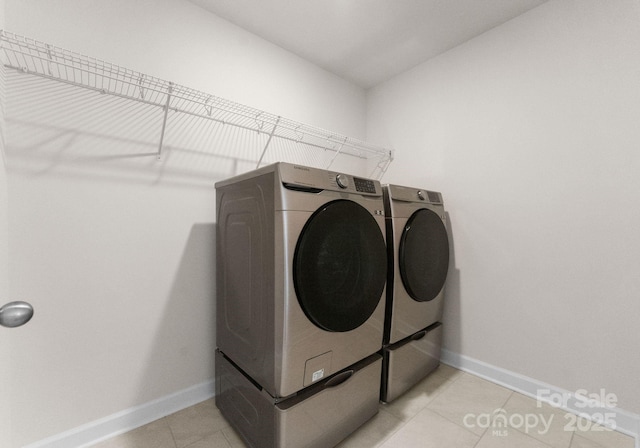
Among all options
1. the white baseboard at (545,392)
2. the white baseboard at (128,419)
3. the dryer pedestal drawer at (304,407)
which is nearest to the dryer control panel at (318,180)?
the dryer pedestal drawer at (304,407)

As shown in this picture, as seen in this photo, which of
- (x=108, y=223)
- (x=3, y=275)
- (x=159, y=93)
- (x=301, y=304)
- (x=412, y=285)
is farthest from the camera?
(x=412, y=285)

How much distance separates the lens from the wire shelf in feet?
3.67

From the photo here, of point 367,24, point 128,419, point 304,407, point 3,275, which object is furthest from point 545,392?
point 3,275

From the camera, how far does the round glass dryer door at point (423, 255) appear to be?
1.61 metres

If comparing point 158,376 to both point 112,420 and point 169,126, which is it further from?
point 169,126

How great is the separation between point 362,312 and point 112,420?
1377mm

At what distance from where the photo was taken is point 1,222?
98 centimetres

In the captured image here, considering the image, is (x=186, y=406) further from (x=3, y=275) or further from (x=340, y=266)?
(x=340, y=266)

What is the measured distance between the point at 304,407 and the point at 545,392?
1.56 metres

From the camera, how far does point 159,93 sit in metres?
1.50

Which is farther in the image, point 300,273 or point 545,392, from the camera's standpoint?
point 545,392

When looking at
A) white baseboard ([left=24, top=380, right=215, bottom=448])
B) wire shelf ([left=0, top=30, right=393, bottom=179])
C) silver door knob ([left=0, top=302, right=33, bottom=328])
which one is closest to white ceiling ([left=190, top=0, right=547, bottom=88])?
wire shelf ([left=0, top=30, right=393, bottom=179])

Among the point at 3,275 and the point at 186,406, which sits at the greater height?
the point at 3,275

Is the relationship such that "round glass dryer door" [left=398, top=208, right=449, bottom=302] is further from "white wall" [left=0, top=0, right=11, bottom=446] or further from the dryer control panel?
"white wall" [left=0, top=0, right=11, bottom=446]
